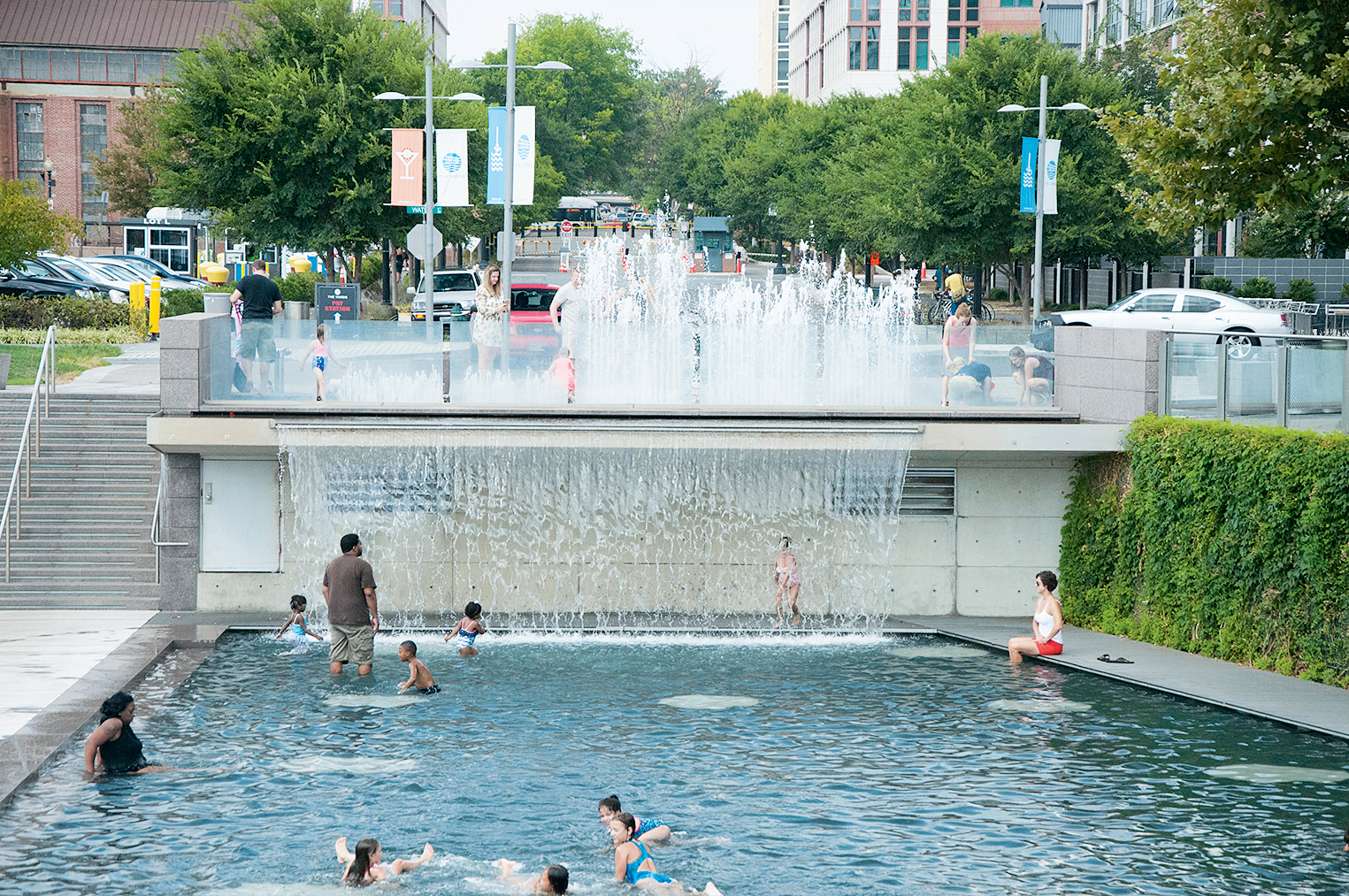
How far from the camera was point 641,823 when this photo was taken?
36.8ft

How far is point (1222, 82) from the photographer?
16.1 m

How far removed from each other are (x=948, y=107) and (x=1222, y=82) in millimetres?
30657

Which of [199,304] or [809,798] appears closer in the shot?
[809,798]

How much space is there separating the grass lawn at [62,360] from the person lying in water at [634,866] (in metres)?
18.3

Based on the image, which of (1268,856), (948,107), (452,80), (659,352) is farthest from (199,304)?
(1268,856)

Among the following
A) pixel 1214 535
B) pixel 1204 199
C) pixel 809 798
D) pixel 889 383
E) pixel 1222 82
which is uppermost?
pixel 1222 82

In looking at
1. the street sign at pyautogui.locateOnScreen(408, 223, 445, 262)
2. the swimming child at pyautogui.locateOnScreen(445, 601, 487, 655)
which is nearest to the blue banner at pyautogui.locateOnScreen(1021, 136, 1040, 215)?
the street sign at pyautogui.locateOnScreen(408, 223, 445, 262)

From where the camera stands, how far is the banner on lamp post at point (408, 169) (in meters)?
32.6

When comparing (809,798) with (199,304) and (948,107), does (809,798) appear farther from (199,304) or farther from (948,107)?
(948,107)

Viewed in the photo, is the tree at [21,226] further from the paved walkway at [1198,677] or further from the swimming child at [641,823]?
the swimming child at [641,823]

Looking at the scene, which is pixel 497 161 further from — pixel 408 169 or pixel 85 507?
pixel 85 507

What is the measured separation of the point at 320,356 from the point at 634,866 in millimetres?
11622

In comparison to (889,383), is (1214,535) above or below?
below

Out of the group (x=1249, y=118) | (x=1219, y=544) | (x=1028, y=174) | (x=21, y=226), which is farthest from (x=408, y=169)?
(x=1219, y=544)
